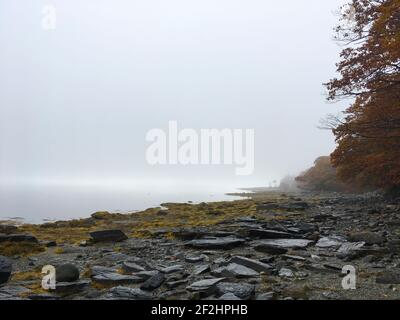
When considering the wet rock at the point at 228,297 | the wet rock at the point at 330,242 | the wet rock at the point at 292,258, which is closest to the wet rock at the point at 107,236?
the wet rock at the point at 292,258

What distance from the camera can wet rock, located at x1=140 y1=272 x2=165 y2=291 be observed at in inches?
341

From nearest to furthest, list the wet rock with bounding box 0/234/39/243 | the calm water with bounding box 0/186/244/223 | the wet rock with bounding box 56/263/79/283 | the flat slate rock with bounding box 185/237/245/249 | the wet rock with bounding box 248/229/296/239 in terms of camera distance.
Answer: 1. the wet rock with bounding box 56/263/79/283
2. the flat slate rock with bounding box 185/237/245/249
3. the wet rock with bounding box 248/229/296/239
4. the wet rock with bounding box 0/234/39/243
5. the calm water with bounding box 0/186/244/223

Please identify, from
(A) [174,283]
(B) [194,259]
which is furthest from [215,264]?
(A) [174,283]

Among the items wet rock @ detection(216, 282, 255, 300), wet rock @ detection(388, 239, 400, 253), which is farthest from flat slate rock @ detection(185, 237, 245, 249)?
wet rock @ detection(388, 239, 400, 253)

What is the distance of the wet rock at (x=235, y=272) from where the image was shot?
9109 mm

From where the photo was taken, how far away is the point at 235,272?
920cm

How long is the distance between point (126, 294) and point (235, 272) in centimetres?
291

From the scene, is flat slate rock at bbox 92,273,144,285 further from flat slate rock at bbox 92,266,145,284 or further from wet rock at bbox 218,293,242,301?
wet rock at bbox 218,293,242,301


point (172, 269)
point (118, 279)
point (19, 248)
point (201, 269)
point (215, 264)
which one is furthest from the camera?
point (19, 248)

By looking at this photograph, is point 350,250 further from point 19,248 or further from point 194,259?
point 19,248

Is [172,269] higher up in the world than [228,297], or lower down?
lower down

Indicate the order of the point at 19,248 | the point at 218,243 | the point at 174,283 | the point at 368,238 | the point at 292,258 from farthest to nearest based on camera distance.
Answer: the point at 19,248, the point at 218,243, the point at 368,238, the point at 292,258, the point at 174,283

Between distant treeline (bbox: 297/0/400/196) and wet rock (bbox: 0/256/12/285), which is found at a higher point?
distant treeline (bbox: 297/0/400/196)

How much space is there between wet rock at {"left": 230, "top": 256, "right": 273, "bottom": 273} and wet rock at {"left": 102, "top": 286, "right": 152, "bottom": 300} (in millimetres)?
3143
